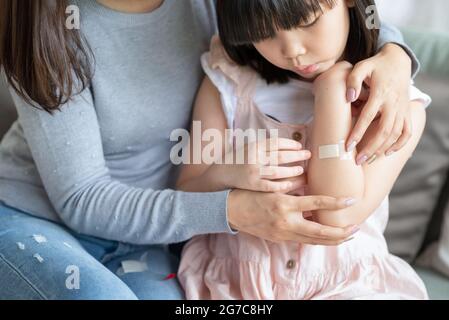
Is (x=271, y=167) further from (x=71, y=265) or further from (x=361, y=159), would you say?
(x=71, y=265)

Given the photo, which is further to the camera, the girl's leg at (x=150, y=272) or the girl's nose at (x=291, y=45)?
the girl's leg at (x=150, y=272)

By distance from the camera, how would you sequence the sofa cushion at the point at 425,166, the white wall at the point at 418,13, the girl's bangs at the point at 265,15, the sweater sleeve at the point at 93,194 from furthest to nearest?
the white wall at the point at 418,13 < the sofa cushion at the point at 425,166 < the sweater sleeve at the point at 93,194 < the girl's bangs at the point at 265,15

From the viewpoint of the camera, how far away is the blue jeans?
0.95 metres

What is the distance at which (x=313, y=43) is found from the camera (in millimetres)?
973

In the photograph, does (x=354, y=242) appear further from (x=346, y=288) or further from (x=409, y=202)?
(x=409, y=202)

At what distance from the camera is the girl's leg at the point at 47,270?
37.0 inches

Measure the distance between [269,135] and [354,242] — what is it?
23 cm

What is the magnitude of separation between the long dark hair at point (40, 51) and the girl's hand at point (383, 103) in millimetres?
437

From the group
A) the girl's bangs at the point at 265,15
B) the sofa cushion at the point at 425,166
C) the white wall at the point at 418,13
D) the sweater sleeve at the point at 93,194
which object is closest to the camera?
the girl's bangs at the point at 265,15

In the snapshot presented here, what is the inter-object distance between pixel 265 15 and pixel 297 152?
21 cm

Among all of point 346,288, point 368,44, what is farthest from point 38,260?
point 368,44

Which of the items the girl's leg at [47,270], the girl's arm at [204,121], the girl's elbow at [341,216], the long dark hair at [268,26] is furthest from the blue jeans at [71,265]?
the long dark hair at [268,26]

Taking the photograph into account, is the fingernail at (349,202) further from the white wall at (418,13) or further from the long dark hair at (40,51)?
the white wall at (418,13)

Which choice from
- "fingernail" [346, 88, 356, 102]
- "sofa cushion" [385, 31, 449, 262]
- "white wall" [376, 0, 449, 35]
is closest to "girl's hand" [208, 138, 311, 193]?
"fingernail" [346, 88, 356, 102]
